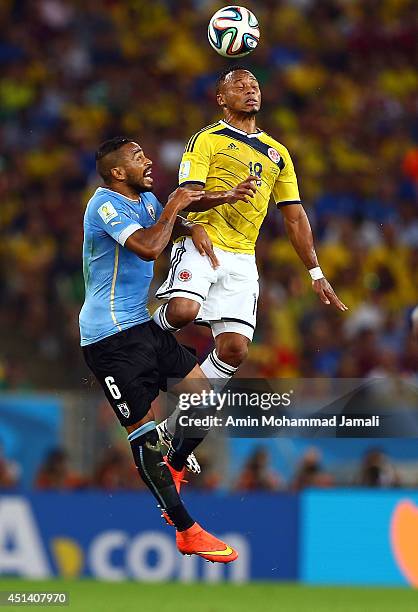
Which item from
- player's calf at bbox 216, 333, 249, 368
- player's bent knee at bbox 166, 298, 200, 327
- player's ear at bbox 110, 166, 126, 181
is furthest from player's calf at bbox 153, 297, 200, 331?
player's ear at bbox 110, 166, 126, 181

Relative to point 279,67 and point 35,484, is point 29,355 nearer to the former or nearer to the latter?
point 35,484

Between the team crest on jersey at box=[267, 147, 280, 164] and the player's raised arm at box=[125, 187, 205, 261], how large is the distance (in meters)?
0.70

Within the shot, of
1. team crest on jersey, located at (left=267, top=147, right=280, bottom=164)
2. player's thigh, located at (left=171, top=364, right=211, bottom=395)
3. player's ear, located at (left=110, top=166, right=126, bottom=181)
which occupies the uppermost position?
team crest on jersey, located at (left=267, top=147, right=280, bottom=164)

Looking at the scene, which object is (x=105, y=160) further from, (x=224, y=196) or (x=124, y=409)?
(x=124, y=409)

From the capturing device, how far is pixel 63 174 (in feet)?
57.5

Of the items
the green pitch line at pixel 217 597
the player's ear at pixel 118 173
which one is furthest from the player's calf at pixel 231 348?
the green pitch line at pixel 217 597

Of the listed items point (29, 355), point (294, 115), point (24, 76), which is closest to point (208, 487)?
point (29, 355)

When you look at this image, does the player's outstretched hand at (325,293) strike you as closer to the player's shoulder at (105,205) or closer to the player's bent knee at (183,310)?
the player's bent knee at (183,310)

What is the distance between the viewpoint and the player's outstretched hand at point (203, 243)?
29.2ft

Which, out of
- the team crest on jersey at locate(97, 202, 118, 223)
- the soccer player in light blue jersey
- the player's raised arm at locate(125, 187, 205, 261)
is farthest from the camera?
the soccer player in light blue jersey

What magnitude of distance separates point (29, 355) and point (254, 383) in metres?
7.22

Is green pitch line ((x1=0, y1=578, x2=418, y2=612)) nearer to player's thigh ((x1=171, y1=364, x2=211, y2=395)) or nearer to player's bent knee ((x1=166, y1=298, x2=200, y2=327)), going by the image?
player's thigh ((x1=171, y1=364, x2=211, y2=395))

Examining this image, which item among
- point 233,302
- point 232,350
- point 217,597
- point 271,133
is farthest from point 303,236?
point 271,133

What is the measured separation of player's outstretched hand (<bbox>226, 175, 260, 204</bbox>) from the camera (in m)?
8.53
